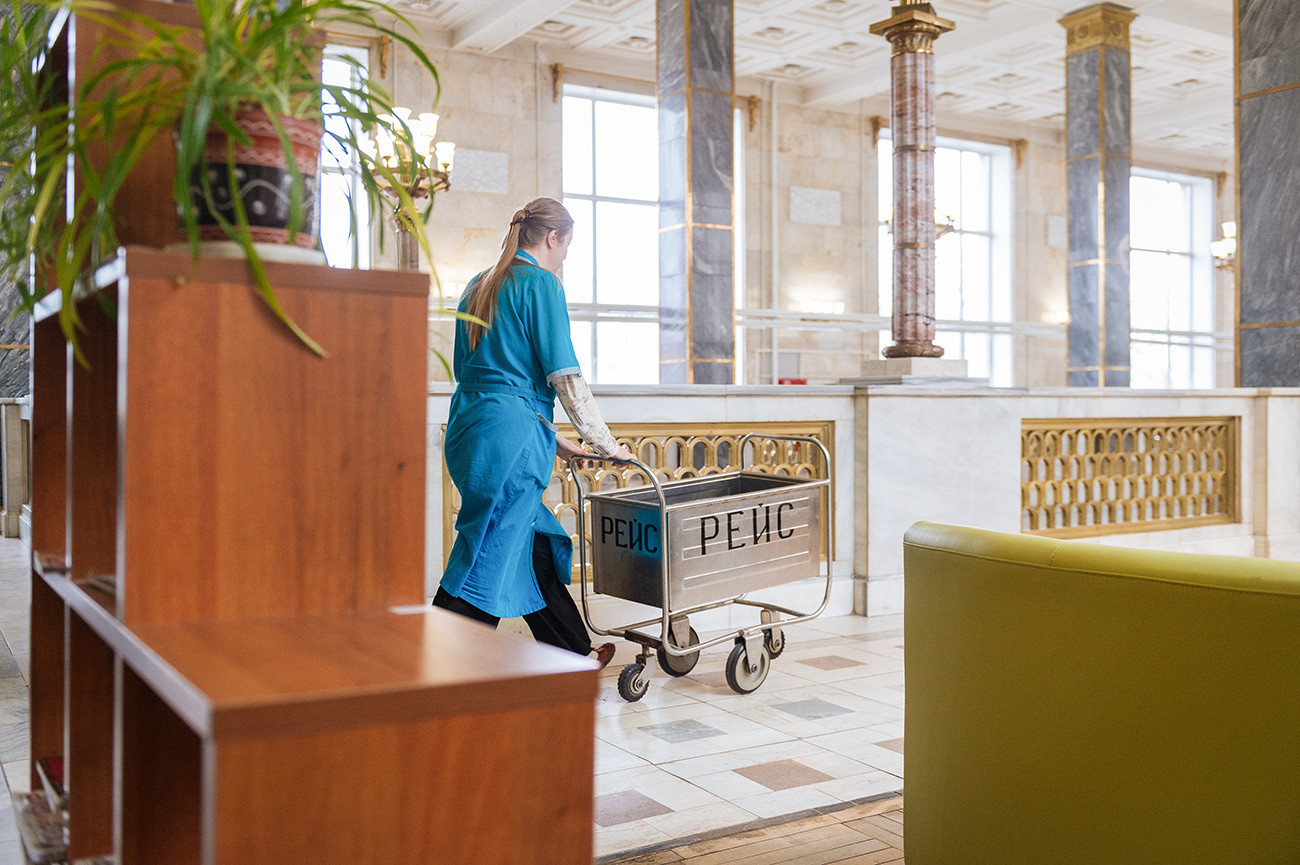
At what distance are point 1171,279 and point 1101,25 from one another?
10.2 m

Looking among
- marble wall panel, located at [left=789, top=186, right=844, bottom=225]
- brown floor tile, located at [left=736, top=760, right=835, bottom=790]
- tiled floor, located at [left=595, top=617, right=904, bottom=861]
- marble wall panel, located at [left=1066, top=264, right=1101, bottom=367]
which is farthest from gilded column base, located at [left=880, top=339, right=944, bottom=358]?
marble wall panel, located at [left=789, top=186, right=844, bottom=225]

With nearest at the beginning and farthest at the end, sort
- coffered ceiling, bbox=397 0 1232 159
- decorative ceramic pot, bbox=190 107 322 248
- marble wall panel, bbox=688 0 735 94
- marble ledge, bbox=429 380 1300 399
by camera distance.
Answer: decorative ceramic pot, bbox=190 107 322 248 → marble ledge, bbox=429 380 1300 399 → marble wall panel, bbox=688 0 735 94 → coffered ceiling, bbox=397 0 1232 159

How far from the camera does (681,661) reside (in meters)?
5.00

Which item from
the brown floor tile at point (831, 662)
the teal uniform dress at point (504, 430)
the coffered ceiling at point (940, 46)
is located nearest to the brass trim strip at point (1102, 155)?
the coffered ceiling at point (940, 46)

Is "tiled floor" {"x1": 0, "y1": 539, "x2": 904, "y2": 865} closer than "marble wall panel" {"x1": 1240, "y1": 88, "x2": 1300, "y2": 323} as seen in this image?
Yes

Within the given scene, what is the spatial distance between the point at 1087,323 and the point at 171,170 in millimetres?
13641

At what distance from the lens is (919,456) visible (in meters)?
6.73

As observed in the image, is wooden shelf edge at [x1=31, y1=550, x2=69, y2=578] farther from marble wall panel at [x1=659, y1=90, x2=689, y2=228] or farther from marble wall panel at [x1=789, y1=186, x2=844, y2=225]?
marble wall panel at [x1=789, y1=186, x2=844, y2=225]

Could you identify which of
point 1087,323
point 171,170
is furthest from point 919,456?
point 1087,323

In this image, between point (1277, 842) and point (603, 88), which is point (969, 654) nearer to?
point (1277, 842)

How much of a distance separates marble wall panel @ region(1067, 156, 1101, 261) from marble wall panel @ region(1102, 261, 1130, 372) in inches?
13.4

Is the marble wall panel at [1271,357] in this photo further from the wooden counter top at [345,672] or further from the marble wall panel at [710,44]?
the wooden counter top at [345,672]

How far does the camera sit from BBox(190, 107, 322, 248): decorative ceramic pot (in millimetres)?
1563

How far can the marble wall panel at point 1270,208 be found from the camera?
898cm
